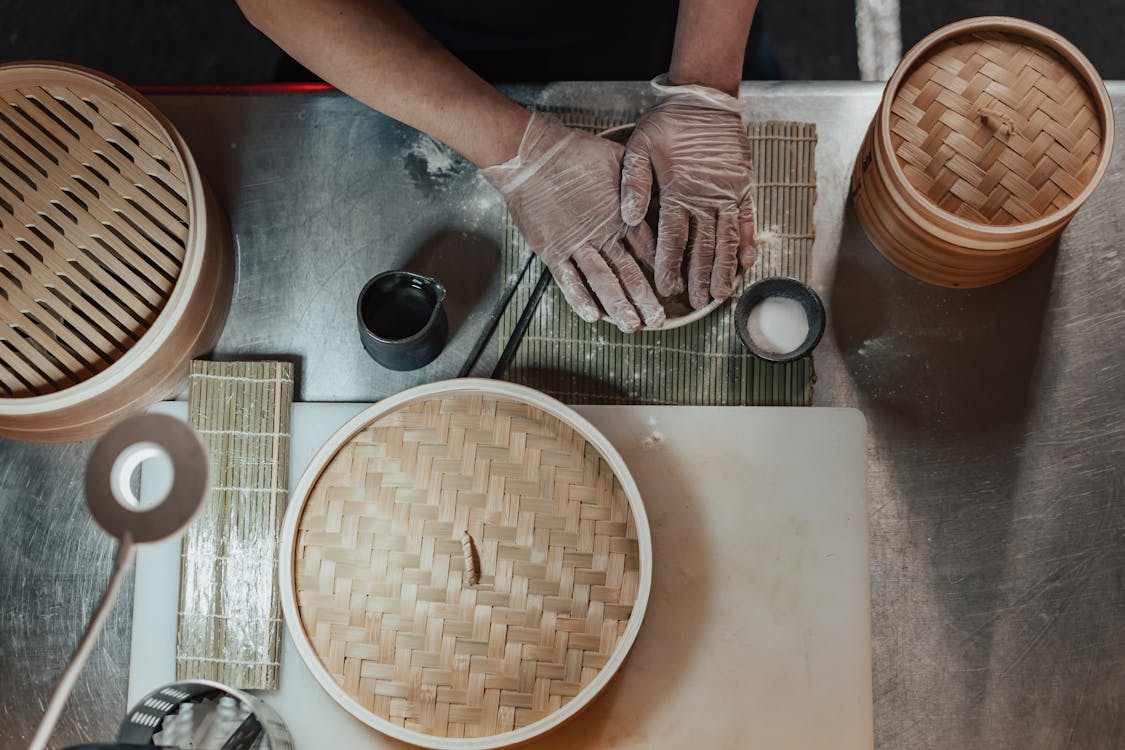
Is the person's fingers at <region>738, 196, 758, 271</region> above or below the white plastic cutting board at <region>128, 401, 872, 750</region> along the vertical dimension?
above

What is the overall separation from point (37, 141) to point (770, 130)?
1.30m

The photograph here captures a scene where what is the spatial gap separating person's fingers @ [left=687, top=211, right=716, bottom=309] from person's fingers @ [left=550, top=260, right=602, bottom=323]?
0.17 metres

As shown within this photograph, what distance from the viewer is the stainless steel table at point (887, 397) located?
60.0 inches

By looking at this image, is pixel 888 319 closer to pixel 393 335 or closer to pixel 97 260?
pixel 393 335

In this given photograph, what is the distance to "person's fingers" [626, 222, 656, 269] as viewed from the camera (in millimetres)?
1585

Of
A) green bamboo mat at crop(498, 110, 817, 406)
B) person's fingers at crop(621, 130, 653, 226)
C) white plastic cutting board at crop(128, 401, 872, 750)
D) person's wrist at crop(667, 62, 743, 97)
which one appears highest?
person's wrist at crop(667, 62, 743, 97)

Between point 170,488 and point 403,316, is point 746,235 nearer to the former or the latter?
point 403,316

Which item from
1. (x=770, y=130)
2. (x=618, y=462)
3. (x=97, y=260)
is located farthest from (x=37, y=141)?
(x=770, y=130)

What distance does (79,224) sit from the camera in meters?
1.42

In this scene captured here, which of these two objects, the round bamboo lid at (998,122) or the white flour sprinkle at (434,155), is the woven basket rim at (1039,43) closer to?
the round bamboo lid at (998,122)

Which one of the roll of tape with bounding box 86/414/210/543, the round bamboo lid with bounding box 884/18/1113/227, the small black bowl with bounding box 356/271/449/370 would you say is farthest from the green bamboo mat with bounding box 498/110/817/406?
the roll of tape with bounding box 86/414/210/543

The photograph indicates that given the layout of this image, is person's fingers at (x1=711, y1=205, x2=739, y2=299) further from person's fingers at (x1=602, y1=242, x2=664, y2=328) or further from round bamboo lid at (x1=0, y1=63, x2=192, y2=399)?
round bamboo lid at (x1=0, y1=63, x2=192, y2=399)

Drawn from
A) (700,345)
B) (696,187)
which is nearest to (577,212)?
(696,187)

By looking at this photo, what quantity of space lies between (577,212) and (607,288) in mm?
155
